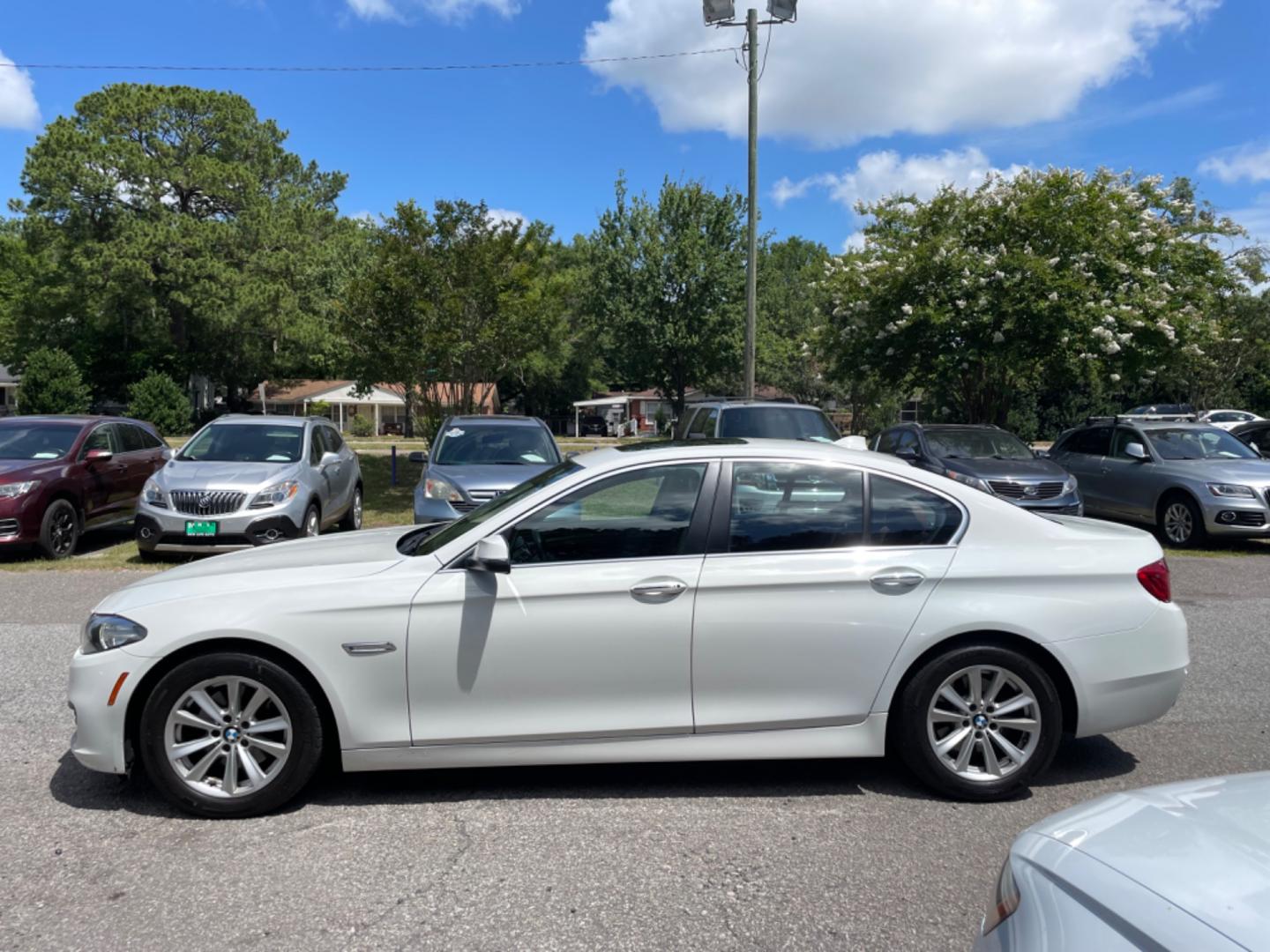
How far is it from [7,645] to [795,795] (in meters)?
5.90

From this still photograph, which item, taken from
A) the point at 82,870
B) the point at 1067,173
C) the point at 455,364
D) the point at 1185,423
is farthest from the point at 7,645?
the point at 1067,173

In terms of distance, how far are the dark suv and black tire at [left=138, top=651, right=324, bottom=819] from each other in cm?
829

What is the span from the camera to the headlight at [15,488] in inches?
396

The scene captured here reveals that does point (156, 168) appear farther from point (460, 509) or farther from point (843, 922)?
point (843, 922)

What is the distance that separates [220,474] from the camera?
1027 cm

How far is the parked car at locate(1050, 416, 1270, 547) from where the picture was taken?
38.0 feet

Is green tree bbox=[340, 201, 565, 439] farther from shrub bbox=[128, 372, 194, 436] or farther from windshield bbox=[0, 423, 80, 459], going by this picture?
shrub bbox=[128, 372, 194, 436]

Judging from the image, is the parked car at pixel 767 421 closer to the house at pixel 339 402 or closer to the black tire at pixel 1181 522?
the black tire at pixel 1181 522

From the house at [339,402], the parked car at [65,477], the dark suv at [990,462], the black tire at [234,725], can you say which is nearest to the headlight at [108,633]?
the black tire at [234,725]

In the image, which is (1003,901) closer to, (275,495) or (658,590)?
(658,590)

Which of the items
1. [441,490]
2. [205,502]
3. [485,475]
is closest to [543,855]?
[441,490]

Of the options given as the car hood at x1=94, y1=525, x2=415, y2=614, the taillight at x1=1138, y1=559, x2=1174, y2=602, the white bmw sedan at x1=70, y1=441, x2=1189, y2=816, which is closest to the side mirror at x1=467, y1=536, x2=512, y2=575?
the white bmw sedan at x1=70, y1=441, x2=1189, y2=816

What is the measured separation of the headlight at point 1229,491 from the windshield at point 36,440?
46.0ft

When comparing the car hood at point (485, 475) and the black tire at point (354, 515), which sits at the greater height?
the car hood at point (485, 475)
